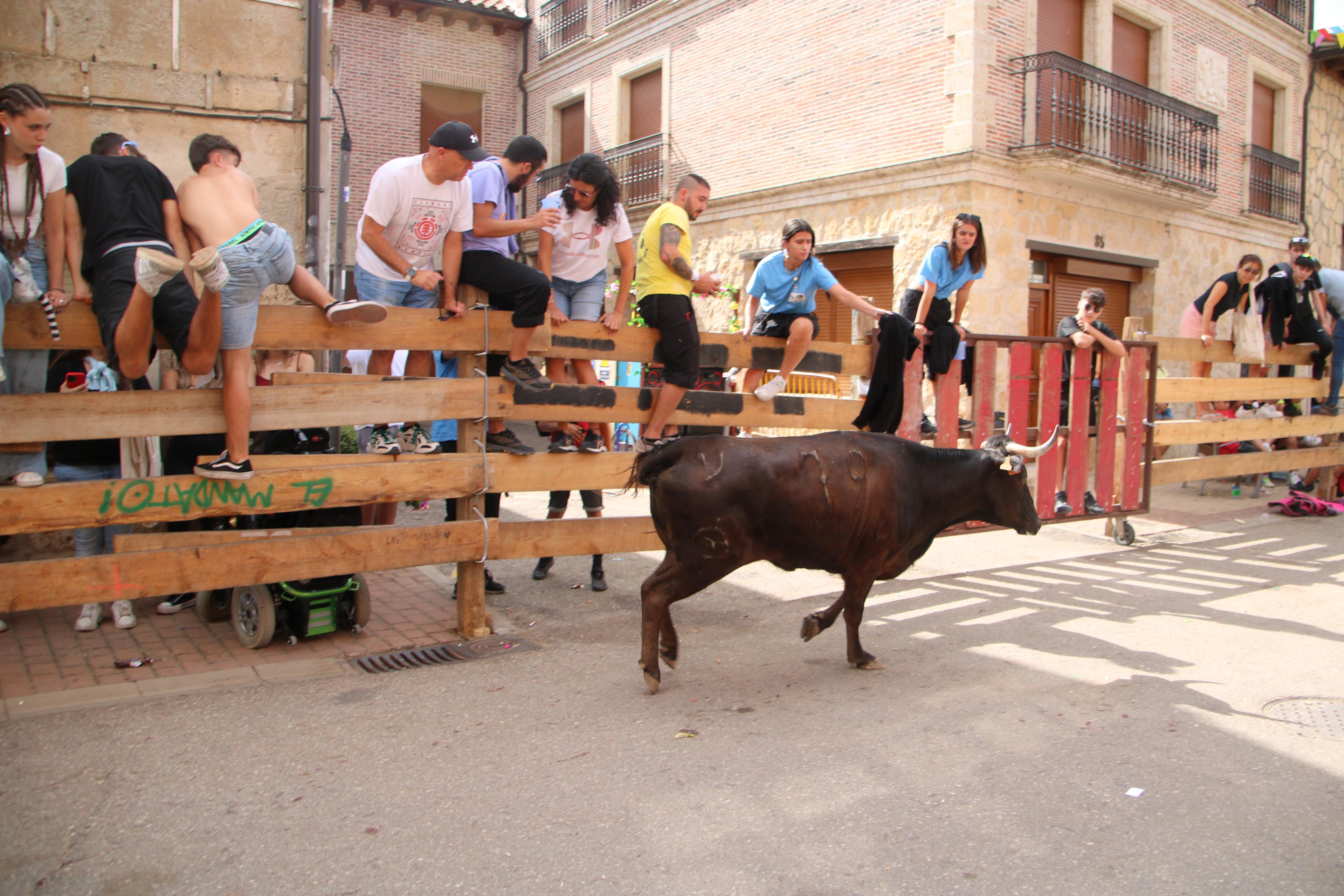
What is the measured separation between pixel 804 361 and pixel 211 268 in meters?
3.84

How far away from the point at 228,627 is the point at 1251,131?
1990 cm

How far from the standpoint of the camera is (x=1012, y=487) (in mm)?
5195

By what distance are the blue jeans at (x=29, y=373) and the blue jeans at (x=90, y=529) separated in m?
0.65

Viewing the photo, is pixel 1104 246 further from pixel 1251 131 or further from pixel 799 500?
pixel 799 500

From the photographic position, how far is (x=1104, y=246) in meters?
14.8

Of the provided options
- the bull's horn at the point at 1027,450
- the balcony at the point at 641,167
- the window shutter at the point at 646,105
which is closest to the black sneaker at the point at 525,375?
the bull's horn at the point at 1027,450

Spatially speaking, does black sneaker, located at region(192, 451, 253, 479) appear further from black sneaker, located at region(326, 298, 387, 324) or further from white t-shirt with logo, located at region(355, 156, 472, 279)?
white t-shirt with logo, located at region(355, 156, 472, 279)

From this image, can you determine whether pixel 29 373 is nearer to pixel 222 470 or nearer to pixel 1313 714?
pixel 222 470

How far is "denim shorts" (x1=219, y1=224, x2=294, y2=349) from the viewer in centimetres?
425

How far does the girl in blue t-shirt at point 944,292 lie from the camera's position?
257 inches

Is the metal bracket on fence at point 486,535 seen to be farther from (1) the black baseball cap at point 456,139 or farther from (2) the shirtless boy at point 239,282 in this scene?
(1) the black baseball cap at point 456,139

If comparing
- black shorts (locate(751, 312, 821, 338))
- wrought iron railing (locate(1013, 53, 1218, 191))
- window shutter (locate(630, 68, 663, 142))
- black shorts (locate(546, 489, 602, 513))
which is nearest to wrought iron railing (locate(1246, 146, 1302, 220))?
wrought iron railing (locate(1013, 53, 1218, 191))

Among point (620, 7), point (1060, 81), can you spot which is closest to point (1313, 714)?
point (1060, 81)

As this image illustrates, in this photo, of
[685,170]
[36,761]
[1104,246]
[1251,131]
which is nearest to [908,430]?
[36,761]
